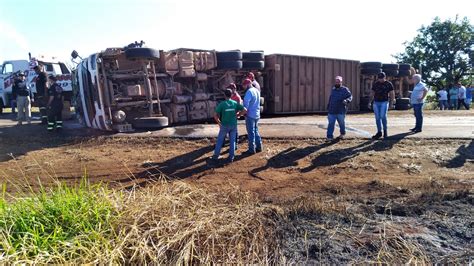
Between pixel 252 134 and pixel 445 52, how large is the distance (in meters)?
28.3

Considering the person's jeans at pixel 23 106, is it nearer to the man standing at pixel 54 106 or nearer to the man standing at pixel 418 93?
the man standing at pixel 54 106

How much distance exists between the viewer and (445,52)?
97.3 feet

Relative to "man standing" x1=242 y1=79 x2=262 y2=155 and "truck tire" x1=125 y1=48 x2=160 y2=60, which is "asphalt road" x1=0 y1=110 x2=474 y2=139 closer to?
"man standing" x1=242 y1=79 x2=262 y2=155

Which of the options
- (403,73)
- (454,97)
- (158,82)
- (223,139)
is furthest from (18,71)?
(454,97)

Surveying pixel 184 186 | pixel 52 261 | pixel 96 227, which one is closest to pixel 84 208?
pixel 96 227

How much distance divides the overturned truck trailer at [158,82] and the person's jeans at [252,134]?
266 centimetres

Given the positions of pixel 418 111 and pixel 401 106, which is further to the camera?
pixel 401 106

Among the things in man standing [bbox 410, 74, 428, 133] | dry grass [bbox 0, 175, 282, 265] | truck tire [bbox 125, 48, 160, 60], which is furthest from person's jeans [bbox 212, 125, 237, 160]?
man standing [bbox 410, 74, 428, 133]

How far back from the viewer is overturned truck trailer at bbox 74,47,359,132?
880 centimetres

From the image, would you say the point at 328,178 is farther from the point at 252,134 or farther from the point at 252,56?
the point at 252,56

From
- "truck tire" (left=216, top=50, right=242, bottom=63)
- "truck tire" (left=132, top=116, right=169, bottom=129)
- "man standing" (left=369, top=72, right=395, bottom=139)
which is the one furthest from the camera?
"truck tire" (left=216, top=50, right=242, bottom=63)

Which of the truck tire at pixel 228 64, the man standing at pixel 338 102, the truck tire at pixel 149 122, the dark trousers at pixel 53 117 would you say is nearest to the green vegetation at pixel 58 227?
the truck tire at pixel 149 122

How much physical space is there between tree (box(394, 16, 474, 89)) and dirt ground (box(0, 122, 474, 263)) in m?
24.8

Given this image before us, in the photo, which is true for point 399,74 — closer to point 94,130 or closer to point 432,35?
point 94,130
